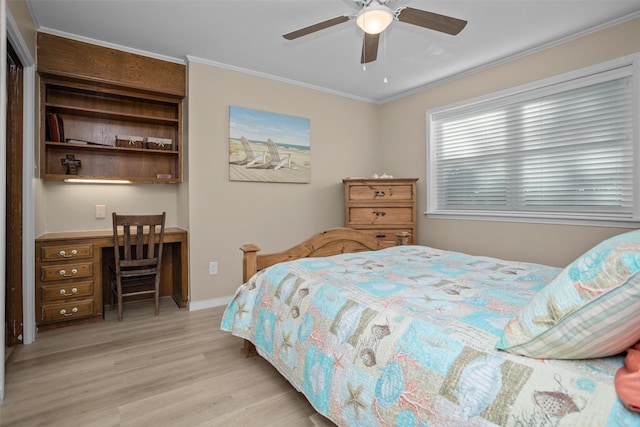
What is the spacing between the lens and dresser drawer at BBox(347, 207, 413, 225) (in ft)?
12.0

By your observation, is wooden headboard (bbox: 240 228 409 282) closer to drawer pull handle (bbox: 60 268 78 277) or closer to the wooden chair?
the wooden chair

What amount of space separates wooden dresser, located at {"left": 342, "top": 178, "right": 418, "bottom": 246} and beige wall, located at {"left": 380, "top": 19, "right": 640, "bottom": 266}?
0.31 m

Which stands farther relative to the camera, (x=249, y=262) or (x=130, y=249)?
(x=130, y=249)

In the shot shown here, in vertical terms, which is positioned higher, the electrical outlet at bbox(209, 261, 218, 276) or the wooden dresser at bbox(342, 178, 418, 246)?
the wooden dresser at bbox(342, 178, 418, 246)

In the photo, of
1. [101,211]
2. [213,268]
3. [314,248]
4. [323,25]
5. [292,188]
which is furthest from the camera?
[292,188]

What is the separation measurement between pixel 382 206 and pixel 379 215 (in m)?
0.11

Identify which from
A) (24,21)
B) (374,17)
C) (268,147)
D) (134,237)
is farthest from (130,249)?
(374,17)

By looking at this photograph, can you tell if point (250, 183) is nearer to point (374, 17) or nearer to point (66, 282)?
point (66, 282)

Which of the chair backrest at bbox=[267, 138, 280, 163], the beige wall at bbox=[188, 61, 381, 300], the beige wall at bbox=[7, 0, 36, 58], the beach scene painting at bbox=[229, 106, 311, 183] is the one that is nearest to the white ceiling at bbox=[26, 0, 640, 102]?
the beige wall at bbox=[7, 0, 36, 58]

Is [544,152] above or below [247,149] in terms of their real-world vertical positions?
below

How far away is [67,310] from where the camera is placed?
2668mm

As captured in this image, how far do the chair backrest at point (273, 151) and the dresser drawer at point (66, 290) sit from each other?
82.2 inches

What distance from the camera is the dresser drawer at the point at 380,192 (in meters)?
3.68

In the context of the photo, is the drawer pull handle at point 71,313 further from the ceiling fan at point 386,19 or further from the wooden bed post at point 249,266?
the ceiling fan at point 386,19
